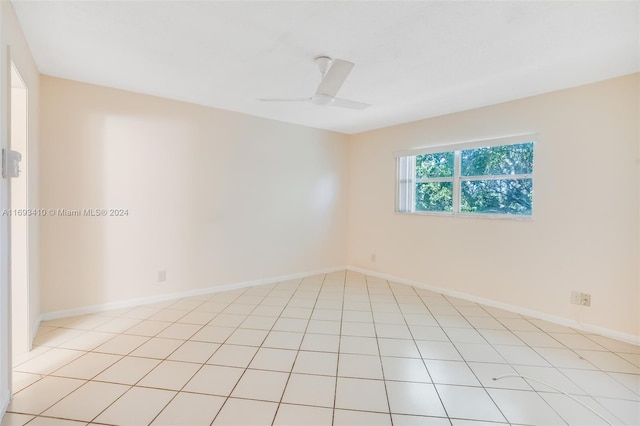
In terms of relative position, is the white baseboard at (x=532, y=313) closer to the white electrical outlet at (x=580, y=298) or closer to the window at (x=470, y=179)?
the white electrical outlet at (x=580, y=298)

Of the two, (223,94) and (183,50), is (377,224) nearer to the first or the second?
(223,94)

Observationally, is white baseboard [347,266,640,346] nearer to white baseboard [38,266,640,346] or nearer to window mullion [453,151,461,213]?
white baseboard [38,266,640,346]

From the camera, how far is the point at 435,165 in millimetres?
4047

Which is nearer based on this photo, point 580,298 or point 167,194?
point 580,298

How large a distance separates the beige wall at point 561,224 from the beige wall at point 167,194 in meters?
1.82

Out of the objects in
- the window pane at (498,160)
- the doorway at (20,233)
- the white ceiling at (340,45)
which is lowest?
the doorway at (20,233)

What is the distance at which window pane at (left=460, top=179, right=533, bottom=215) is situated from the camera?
3191 mm

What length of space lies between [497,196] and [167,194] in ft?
12.3

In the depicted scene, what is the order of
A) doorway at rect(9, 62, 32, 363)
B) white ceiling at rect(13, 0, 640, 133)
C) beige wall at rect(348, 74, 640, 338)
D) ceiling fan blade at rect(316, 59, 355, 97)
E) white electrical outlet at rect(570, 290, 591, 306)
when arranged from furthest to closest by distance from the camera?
white electrical outlet at rect(570, 290, 591, 306) → beige wall at rect(348, 74, 640, 338) → doorway at rect(9, 62, 32, 363) → ceiling fan blade at rect(316, 59, 355, 97) → white ceiling at rect(13, 0, 640, 133)

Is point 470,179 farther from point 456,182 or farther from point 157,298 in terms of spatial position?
point 157,298

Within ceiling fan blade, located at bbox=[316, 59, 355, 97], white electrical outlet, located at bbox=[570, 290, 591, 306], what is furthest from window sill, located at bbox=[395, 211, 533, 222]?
ceiling fan blade, located at bbox=[316, 59, 355, 97]

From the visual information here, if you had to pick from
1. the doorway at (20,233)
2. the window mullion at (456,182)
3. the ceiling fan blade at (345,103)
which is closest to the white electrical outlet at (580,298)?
the window mullion at (456,182)

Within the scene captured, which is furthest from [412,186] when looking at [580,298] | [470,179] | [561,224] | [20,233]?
[20,233]

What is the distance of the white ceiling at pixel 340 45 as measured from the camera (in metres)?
1.75
